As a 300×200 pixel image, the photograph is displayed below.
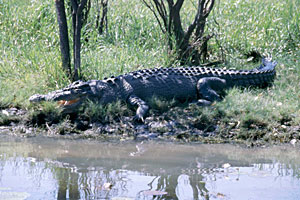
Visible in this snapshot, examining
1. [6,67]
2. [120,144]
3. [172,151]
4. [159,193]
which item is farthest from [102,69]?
[159,193]

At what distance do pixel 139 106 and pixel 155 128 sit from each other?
0.53 meters

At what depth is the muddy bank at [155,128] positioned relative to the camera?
5.83m

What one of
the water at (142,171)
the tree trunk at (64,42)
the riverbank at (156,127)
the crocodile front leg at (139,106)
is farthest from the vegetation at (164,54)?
the water at (142,171)

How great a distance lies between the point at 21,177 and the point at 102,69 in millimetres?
3705

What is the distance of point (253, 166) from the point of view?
4684mm

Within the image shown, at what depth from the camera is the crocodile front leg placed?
20.7 feet

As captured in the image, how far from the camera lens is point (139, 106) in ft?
21.4

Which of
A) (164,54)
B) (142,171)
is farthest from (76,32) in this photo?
(142,171)

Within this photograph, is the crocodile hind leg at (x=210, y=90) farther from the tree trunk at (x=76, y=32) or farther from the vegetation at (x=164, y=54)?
the tree trunk at (x=76, y=32)

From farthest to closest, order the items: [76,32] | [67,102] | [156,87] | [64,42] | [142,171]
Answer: [64,42] → [76,32] → [156,87] → [67,102] → [142,171]

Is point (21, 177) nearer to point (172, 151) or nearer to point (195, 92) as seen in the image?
point (172, 151)

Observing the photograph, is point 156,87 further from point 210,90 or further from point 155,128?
point 155,128

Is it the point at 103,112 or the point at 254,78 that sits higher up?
the point at 254,78

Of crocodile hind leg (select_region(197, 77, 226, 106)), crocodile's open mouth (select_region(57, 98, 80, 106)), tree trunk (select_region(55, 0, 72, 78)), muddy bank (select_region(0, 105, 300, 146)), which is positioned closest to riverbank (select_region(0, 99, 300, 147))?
muddy bank (select_region(0, 105, 300, 146))
